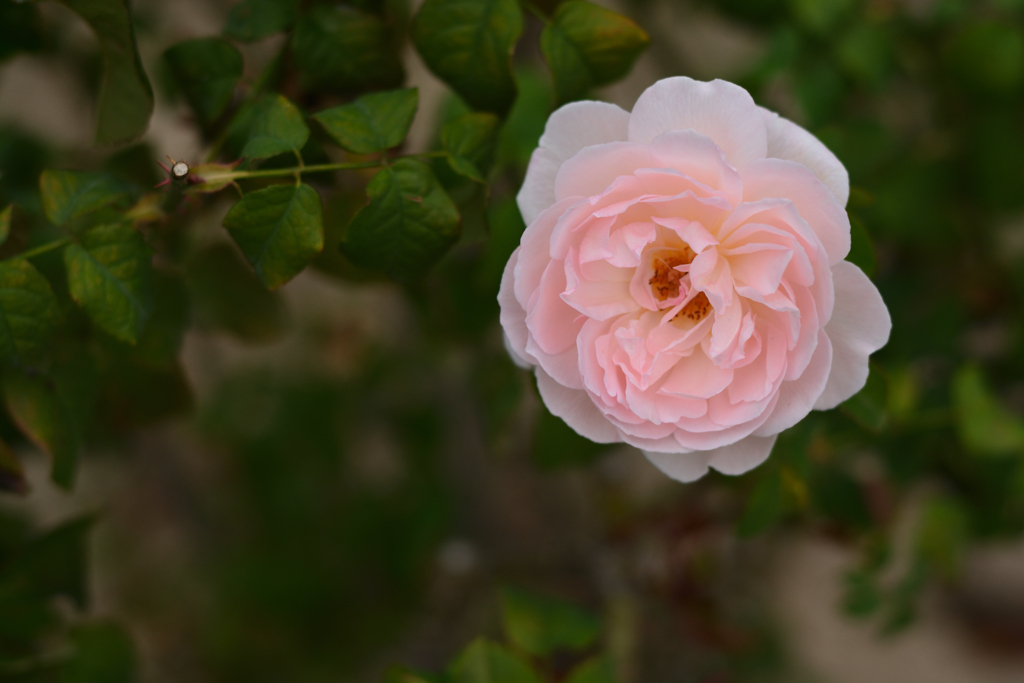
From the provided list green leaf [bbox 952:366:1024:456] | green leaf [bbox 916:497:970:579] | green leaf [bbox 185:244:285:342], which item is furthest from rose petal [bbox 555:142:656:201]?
green leaf [bbox 916:497:970:579]

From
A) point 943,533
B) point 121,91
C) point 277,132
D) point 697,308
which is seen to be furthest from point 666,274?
point 943,533

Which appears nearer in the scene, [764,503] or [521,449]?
[764,503]

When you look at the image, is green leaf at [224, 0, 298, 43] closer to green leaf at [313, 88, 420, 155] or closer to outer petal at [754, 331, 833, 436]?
green leaf at [313, 88, 420, 155]

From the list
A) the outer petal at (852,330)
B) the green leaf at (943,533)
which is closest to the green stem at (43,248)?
the outer petal at (852,330)

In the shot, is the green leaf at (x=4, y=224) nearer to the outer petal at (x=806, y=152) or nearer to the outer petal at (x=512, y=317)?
the outer petal at (x=512, y=317)

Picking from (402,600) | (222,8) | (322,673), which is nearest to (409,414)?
(402,600)

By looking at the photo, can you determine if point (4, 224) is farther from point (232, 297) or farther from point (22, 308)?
point (232, 297)

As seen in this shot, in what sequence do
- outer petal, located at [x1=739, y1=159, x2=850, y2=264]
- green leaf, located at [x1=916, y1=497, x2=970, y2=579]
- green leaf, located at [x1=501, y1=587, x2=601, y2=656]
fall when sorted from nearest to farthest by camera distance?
outer petal, located at [x1=739, y1=159, x2=850, y2=264] → green leaf, located at [x1=501, y1=587, x2=601, y2=656] → green leaf, located at [x1=916, y1=497, x2=970, y2=579]
